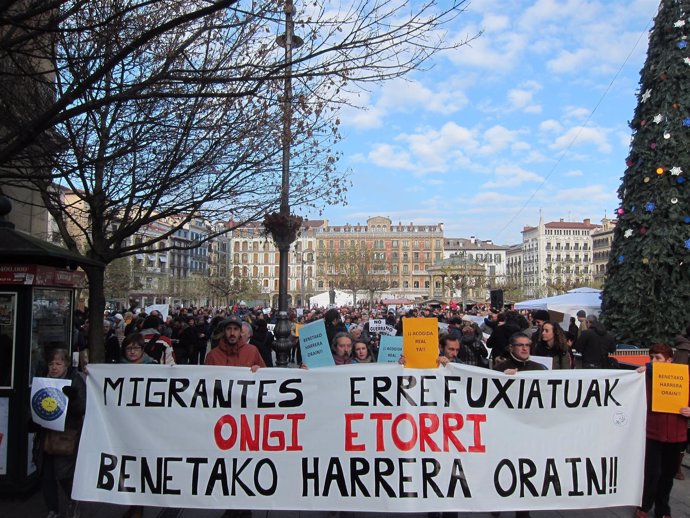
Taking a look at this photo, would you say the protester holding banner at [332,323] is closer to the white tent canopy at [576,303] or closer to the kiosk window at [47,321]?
A: the kiosk window at [47,321]

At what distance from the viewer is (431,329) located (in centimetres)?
494

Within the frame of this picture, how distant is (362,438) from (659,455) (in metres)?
2.77

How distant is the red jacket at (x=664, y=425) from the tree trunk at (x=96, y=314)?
8.43 metres

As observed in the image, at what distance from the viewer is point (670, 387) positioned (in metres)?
5.26

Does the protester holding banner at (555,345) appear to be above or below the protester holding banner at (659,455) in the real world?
above

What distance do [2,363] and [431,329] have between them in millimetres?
4284

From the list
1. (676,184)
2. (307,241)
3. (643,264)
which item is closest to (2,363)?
(643,264)

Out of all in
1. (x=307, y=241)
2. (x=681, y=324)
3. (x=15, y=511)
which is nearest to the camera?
(x=15, y=511)

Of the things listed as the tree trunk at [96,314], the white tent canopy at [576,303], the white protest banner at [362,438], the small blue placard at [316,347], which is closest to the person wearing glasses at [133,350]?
the white protest banner at [362,438]

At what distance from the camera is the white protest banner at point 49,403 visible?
507 cm

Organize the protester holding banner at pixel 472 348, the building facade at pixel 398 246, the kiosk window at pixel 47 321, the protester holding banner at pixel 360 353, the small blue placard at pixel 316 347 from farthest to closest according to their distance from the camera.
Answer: the building facade at pixel 398 246 < the protester holding banner at pixel 472 348 < the small blue placard at pixel 316 347 < the protester holding banner at pixel 360 353 < the kiosk window at pixel 47 321

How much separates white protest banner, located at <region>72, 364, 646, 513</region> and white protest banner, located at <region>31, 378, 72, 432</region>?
0.25 metres

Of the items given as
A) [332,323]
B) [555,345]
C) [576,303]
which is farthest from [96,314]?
[576,303]

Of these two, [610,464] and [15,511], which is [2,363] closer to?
[15,511]
